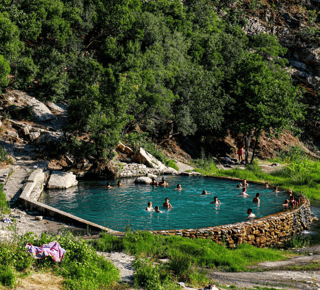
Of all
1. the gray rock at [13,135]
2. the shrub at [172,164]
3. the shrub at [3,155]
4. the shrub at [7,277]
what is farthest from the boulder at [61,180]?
the shrub at [7,277]

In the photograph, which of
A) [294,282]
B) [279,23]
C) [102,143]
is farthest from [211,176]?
[279,23]

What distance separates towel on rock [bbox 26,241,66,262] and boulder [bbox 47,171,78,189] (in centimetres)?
1414

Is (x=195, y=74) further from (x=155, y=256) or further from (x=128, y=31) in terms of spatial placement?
(x=155, y=256)

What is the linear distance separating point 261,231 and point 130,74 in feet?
60.0

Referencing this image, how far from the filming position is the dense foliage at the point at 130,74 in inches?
958

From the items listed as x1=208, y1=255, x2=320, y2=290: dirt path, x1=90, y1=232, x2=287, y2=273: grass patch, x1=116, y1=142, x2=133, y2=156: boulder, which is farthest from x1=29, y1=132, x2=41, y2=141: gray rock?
x1=208, y1=255, x2=320, y2=290: dirt path

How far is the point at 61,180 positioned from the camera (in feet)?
67.5

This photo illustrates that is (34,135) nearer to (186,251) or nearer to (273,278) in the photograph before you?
(186,251)

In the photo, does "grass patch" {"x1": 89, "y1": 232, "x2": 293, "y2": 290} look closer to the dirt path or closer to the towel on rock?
the dirt path

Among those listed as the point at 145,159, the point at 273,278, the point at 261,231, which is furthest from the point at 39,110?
the point at 273,278

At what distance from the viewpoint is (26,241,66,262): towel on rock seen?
6320 mm

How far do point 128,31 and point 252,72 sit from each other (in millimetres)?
17756

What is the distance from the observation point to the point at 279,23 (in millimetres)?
62062

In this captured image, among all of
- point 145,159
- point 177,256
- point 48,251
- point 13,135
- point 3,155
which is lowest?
point 145,159
